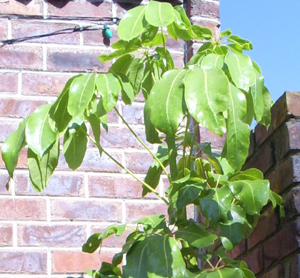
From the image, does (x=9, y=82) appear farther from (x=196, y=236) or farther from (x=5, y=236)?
(x=196, y=236)

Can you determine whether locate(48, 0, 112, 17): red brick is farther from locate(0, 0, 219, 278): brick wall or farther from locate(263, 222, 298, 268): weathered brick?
locate(263, 222, 298, 268): weathered brick

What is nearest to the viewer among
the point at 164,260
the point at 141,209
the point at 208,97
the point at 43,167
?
the point at 208,97

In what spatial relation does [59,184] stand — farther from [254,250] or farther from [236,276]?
[236,276]

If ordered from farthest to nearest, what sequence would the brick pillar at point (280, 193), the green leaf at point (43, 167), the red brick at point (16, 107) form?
the red brick at point (16, 107), the brick pillar at point (280, 193), the green leaf at point (43, 167)

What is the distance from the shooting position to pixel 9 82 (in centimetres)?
241

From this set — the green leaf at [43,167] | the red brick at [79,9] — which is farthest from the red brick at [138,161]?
the green leaf at [43,167]

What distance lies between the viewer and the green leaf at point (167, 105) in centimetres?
142

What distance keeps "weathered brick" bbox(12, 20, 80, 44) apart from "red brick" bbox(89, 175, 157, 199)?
20.2 inches

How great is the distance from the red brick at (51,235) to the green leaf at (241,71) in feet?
3.13

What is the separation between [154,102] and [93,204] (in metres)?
0.95

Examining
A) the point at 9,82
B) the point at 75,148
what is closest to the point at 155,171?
the point at 75,148

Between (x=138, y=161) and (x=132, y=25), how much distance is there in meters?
0.88

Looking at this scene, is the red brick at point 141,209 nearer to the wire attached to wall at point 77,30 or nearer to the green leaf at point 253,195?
the wire attached to wall at point 77,30

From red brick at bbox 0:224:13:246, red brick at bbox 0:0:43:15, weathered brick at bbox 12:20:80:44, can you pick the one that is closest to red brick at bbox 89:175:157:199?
red brick at bbox 0:224:13:246
